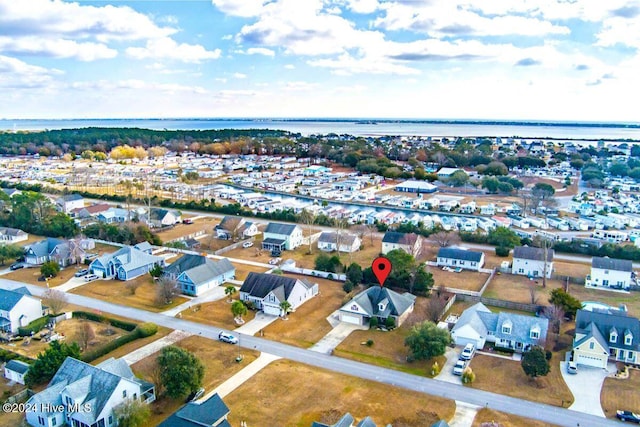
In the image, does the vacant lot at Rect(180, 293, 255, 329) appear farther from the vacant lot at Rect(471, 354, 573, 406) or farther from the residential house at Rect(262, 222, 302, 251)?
the vacant lot at Rect(471, 354, 573, 406)

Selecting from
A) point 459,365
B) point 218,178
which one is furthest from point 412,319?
point 218,178

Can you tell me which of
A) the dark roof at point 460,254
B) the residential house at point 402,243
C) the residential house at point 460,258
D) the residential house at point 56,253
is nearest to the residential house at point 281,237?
the residential house at point 402,243

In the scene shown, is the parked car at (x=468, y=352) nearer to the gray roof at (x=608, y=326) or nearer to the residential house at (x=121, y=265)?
the gray roof at (x=608, y=326)

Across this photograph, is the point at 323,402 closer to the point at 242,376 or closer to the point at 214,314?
the point at 242,376

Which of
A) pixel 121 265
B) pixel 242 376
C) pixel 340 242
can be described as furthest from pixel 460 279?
pixel 121 265

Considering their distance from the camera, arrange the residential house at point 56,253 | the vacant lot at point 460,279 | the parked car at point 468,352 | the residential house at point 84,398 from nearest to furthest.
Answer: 1. the residential house at point 84,398
2. the parked car at point 468,352
3. the vacant lot at point 460,279
4. the residential house at point 56,253

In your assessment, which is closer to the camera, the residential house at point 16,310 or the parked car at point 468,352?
the parked car at point 468,352
